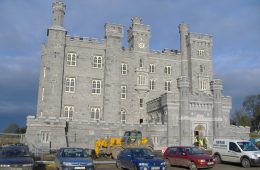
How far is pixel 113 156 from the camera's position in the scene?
2973 cm

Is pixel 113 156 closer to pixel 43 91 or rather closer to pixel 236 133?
pixel 43 91

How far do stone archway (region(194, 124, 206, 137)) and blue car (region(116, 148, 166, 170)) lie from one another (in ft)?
80.7

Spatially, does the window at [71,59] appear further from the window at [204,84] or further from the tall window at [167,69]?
the window at [204,84]

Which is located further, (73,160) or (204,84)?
(204,84)

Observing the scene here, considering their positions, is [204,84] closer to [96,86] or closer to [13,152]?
[96,86]

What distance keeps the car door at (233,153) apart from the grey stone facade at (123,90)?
16985 millimetres

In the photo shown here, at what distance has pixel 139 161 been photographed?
1886 cm

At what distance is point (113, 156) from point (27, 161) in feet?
41.5

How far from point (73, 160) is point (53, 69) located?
2797cm

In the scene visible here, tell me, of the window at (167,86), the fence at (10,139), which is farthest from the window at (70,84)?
the window at (167,86)

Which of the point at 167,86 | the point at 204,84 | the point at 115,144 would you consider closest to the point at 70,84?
the point at 167,86

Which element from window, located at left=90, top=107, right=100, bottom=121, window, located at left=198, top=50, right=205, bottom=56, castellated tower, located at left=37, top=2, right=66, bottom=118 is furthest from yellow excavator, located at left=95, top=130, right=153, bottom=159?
window, located at left=198, top=50, right=205, bottom=56

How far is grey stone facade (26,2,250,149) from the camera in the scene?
40562mm

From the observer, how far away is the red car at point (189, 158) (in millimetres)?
21312
